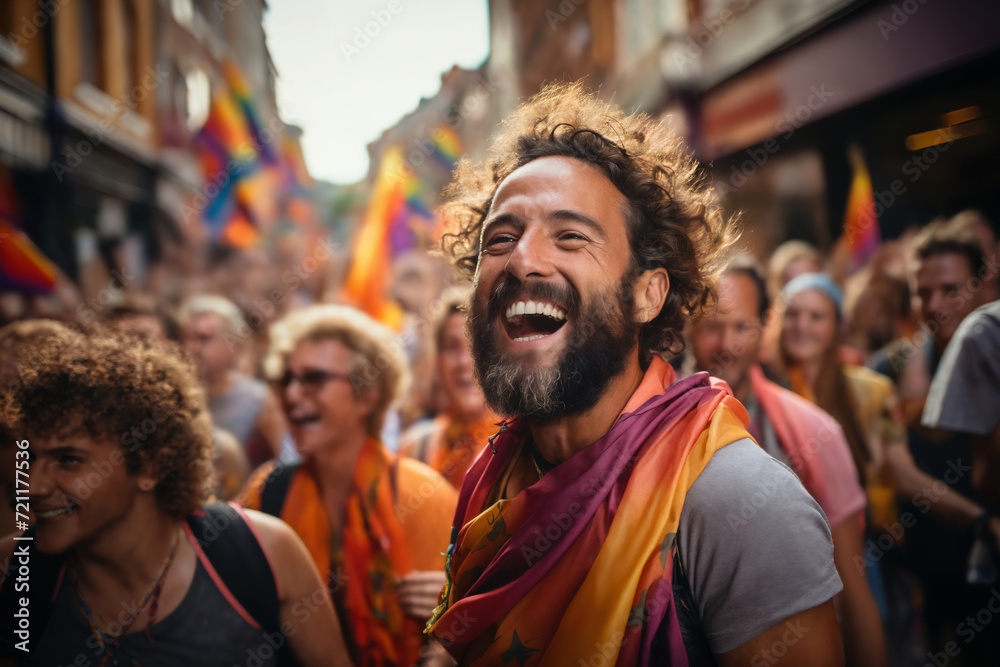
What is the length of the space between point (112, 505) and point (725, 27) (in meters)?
7.59

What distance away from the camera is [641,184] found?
176cm

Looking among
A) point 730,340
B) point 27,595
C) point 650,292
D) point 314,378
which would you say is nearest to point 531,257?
point 650,292

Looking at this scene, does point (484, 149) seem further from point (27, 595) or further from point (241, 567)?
point (27, 595)

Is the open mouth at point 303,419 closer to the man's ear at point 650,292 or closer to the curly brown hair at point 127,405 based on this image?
the curly brown hair at point 127,405

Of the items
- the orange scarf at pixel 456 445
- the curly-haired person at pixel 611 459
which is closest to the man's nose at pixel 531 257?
the curly-haired person at pixel 611 459

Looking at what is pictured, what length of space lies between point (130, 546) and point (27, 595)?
13.3 inches

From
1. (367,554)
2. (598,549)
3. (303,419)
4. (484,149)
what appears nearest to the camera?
(598,549)

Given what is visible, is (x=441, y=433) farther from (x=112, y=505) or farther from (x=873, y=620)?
(x=873, y=620)

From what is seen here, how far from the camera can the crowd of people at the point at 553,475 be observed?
1.33 meters

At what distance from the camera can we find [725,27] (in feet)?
22.2

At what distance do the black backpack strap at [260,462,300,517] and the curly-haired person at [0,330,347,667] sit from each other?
0.64 metres

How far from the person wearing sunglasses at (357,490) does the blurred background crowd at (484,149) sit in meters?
0.46

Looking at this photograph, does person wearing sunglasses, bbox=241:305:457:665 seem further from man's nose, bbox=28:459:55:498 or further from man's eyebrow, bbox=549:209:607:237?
man's eyebrow, bbox=549:209:607:237

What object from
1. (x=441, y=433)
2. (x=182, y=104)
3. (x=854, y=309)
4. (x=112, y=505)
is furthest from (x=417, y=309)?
(x=182, y=104)
